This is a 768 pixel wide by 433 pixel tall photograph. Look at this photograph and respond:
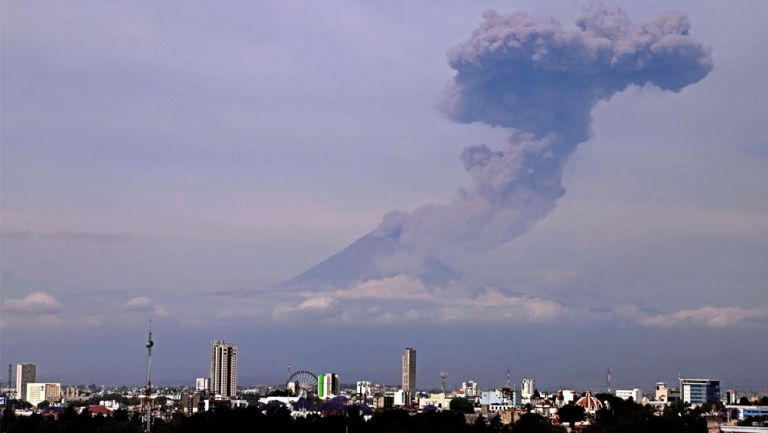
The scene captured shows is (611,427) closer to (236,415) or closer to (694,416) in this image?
(694,416)

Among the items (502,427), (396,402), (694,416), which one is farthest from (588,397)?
(396,402)

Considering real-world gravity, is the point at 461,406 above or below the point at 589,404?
below

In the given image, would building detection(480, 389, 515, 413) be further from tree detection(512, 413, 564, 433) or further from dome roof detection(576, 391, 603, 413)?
tree detection(512, 413, 564, 433)

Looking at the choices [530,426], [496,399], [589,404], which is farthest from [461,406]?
[530,426]

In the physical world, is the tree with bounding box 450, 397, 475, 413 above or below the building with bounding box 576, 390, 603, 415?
below

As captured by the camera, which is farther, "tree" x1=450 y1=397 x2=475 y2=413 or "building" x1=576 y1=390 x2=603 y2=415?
"tree" x1=450 y1=397 x2=475 y2=413

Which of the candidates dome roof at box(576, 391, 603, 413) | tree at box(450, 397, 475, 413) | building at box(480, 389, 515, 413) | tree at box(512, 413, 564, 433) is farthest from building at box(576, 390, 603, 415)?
building at box(480, 389, 515, 413)

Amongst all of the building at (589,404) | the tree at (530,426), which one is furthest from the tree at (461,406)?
the tree at (530,426)

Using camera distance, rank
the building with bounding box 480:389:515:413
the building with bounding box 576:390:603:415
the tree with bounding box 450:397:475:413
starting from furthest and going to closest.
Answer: the building with bounding box 480:389:515:413 → the tree with bounding box 450:397:475:413 → the building with bounding box 576:390:603:415

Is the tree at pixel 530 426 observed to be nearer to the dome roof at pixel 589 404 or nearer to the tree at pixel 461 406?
the dome roof at pixel 589 404

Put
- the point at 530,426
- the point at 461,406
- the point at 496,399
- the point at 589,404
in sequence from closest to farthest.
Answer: the point at 530,426
the point at 589,404
the point at 461,406
the point at 496,399

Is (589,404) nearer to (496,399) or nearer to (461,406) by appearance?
(461,406)
